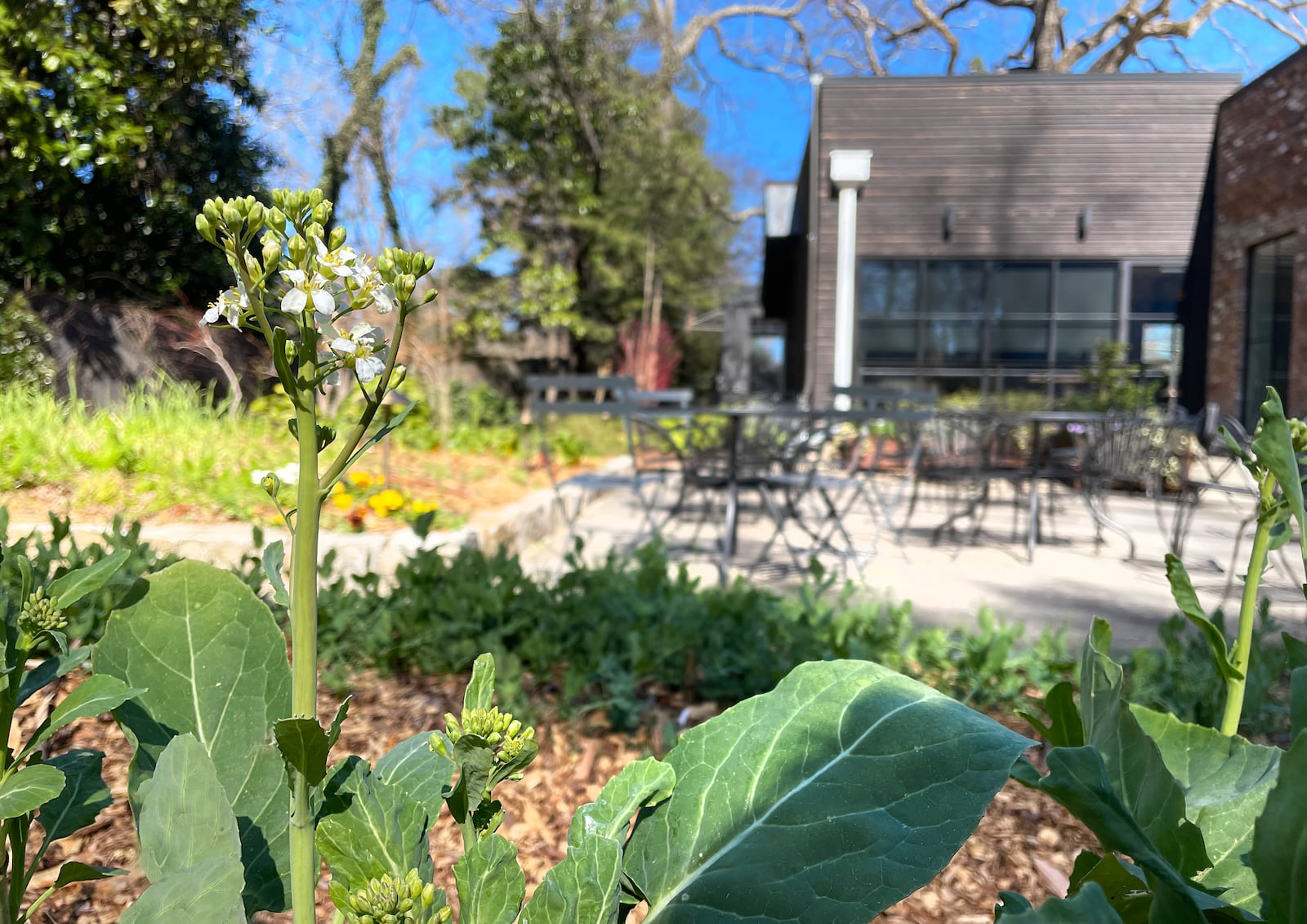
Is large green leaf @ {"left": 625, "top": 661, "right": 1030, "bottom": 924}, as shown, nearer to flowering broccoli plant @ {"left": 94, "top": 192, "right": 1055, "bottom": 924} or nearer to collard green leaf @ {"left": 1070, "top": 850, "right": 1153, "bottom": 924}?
flowering broccoli plant @ {"left": 94, "top": 192, "right": 1055, "bottom": 924}

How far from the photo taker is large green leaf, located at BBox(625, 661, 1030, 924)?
20.3 inches

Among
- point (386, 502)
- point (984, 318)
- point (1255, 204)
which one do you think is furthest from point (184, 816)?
point (984, 318)

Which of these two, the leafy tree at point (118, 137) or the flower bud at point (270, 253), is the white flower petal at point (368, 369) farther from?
the leafy tree at point (118, 137)

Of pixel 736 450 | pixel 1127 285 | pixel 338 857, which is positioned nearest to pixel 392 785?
pixel 338 857

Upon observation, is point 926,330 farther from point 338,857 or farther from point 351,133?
point 338,857

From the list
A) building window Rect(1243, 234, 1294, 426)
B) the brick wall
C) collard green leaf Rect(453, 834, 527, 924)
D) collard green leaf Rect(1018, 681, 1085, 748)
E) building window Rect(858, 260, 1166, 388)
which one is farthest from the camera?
building window Rect(858, 260, 1166, 388)

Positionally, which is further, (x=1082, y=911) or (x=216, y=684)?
(x=216, y=684)

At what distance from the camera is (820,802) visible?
0.55 m

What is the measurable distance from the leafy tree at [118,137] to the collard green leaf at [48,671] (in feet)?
24.5

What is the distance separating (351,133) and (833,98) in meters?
7.59

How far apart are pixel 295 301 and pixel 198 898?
36 cm

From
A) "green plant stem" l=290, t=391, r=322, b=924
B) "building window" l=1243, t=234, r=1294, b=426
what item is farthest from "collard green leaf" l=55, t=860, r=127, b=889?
"building window" l=1243, t=234, r=1294, b=426

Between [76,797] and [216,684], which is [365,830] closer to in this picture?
[216,684]

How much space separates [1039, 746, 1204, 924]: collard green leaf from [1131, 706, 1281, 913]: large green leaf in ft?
0.51
